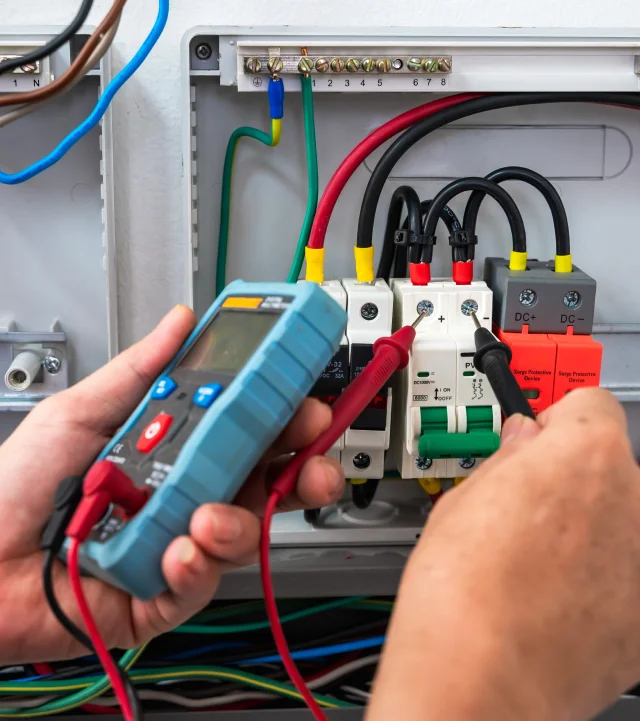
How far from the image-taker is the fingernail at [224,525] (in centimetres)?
43

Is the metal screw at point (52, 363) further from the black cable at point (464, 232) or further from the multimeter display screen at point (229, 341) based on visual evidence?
the black cable at point (464, 232)

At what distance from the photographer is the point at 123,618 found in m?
0.54

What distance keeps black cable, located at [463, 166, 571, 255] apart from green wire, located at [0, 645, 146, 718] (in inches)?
22.8

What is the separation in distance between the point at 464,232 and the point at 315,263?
163mm

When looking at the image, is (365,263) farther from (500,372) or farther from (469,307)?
(500,372)

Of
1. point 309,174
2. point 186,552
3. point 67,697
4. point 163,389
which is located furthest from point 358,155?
point 67,697

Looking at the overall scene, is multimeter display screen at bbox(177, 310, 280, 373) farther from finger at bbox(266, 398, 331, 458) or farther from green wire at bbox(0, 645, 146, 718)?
green wire at bbox(0, 645, 146, 718)

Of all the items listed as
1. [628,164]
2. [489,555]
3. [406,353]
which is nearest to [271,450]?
[406,353]

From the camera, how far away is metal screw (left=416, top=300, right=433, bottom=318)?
709 millimetres

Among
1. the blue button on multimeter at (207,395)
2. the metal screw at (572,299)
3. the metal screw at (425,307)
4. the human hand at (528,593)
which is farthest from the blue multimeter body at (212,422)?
the metal screw at (572,299)

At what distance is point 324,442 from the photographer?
0.52 meters

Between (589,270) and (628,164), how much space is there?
0.13 m

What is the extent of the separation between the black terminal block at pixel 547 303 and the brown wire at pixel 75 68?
0.47 meters

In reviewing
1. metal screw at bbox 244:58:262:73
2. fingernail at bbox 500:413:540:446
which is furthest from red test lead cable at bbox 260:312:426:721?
metal screw at bbox 244:58:262:73
